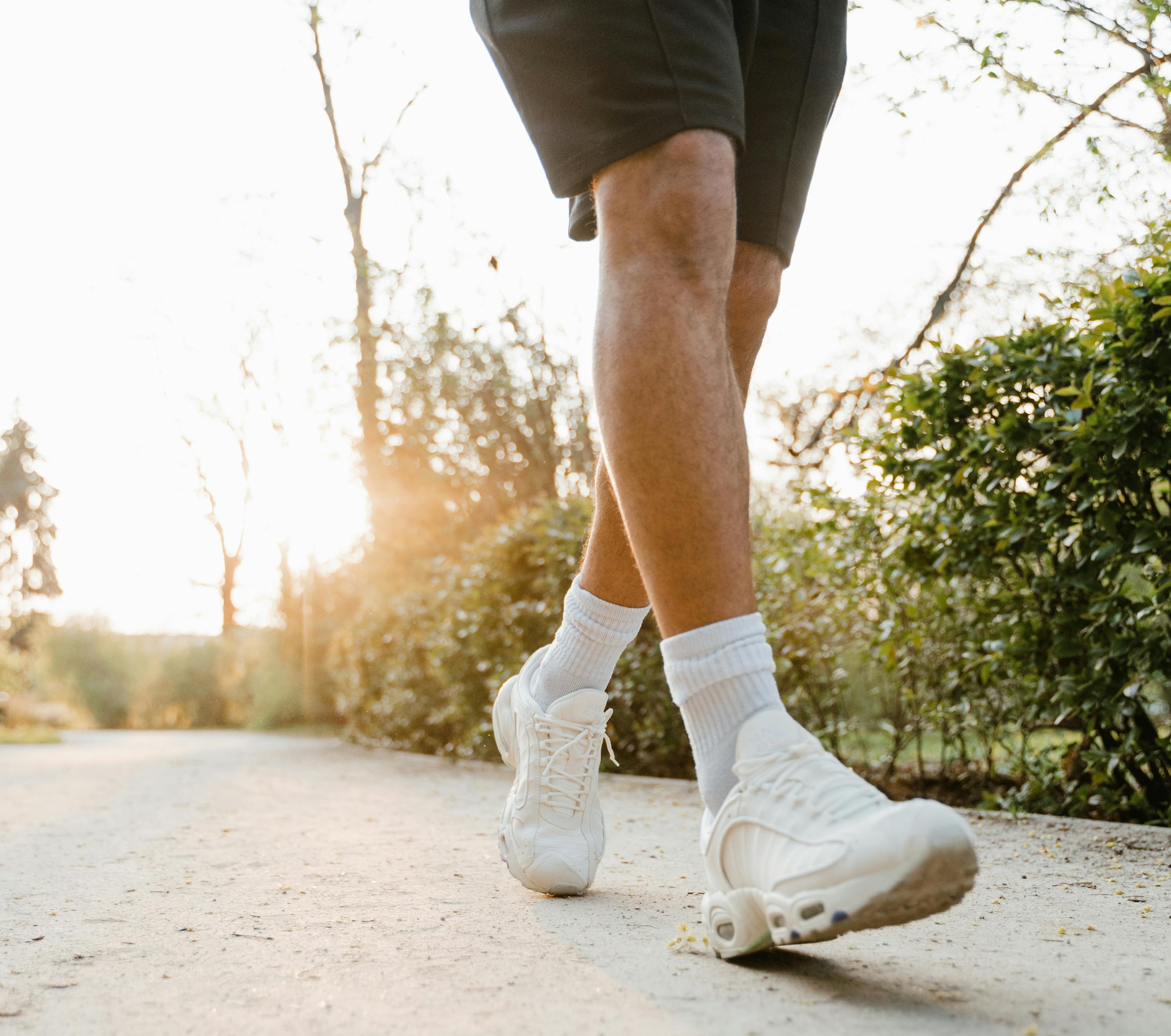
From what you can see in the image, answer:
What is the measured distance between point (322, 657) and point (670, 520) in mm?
16723

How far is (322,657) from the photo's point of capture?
1708 centimetres

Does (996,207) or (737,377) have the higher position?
(996,207)

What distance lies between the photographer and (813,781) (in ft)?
3.52

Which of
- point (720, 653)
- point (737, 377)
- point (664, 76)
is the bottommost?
point (720, 653)

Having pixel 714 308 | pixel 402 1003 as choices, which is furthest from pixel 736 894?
pixel 714 308

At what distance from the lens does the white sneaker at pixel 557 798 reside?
1.55m

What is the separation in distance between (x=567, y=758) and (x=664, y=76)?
1036 millimetres

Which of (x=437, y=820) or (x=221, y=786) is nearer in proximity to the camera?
(x=437, y=820)

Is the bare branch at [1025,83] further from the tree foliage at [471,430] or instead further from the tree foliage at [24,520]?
the tree foliage at [24,520]

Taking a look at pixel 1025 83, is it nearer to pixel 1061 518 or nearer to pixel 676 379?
pixel 1061 518

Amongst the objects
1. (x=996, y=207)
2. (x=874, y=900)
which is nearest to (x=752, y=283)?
(x=874, y=900)

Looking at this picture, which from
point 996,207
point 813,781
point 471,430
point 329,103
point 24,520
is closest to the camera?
point 813,781

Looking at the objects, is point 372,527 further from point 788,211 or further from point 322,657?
point 788,211

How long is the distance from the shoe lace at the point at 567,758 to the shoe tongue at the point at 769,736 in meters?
0.52
